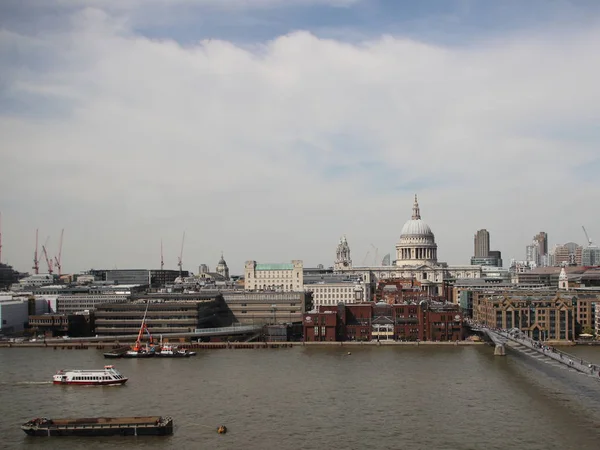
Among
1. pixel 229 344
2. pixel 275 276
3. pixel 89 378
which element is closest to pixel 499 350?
pixel 229 344

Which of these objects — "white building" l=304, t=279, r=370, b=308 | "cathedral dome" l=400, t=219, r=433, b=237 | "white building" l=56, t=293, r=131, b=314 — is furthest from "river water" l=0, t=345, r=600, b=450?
"cathedral dome" l=400, t=219, r=433, b=237

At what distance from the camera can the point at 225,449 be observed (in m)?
27.4

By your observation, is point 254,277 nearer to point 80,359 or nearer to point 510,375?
point 80,359

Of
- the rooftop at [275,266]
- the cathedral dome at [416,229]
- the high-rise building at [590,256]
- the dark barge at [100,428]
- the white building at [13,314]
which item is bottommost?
the dark barge at [100,428]

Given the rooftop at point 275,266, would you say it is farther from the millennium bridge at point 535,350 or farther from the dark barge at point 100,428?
the dark barge at point 100,428

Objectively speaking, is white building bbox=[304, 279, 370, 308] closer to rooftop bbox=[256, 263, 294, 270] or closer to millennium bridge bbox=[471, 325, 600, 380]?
rooftop bbox=[256, 263, 294, 270]

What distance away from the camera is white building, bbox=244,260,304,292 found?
3666 inches

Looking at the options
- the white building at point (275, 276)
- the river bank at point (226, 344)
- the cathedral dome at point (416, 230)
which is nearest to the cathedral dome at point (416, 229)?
the cathedral dome at point (416, 230)

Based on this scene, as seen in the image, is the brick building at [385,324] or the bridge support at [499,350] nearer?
the bridge support at [499,350]

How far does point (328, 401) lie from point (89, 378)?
45.7 ft

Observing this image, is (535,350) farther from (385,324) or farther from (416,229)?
(416,229)

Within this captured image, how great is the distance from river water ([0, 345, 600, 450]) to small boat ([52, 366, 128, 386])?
0.69 metres

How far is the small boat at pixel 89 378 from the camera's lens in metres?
40.8

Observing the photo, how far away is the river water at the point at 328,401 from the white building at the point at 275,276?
40854 mm
